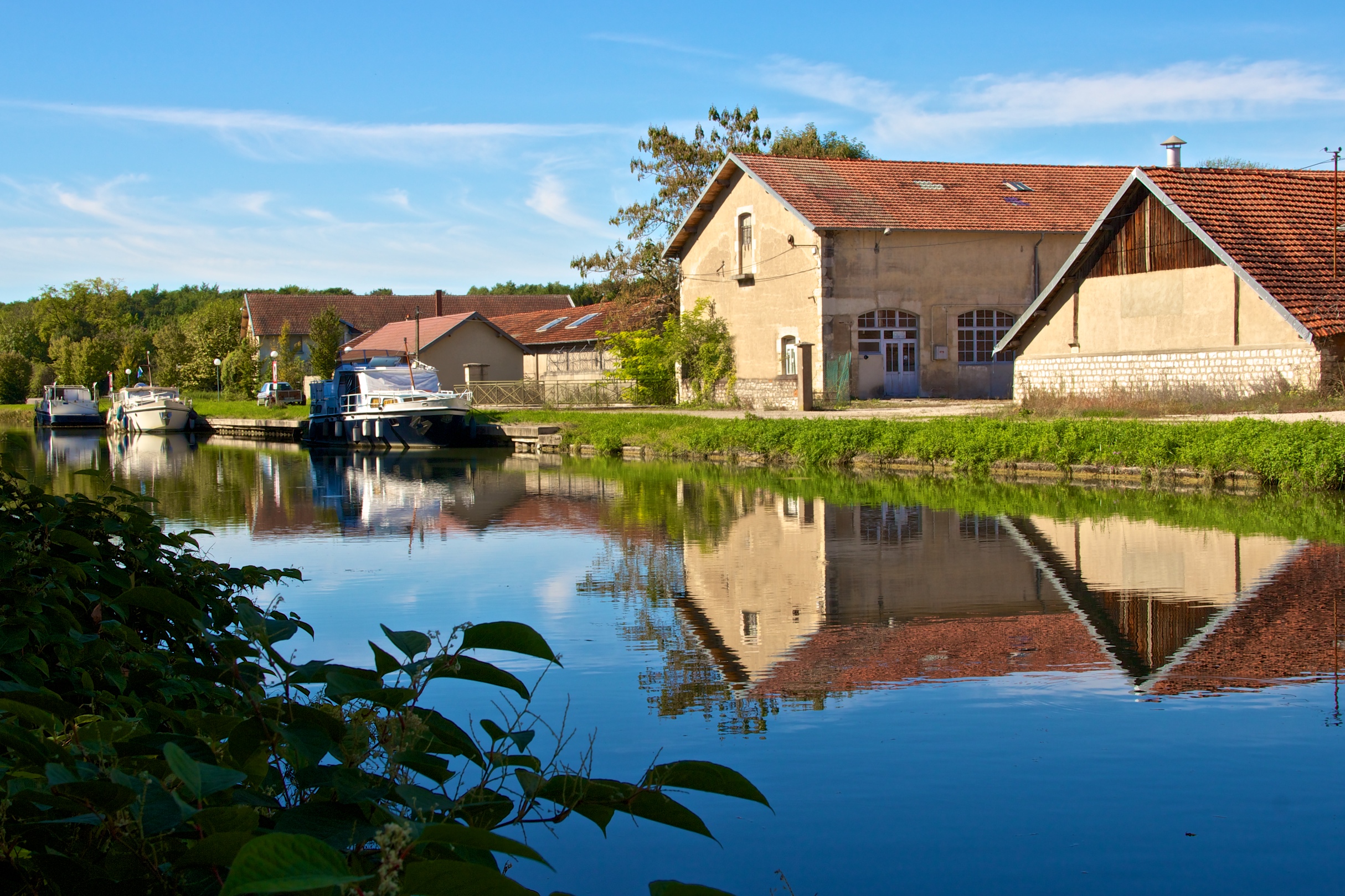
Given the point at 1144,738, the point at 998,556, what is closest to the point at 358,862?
the point at 1144,738

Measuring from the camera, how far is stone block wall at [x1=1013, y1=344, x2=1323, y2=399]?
2231cm

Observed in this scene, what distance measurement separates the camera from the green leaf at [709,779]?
79.4 inches

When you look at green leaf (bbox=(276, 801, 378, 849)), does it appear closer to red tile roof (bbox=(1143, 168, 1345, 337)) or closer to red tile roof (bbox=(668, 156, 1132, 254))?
red tile roof (bbox=(1143, 168, 1345, 337))

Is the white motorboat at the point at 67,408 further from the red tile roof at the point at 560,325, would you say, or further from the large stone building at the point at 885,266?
the large stone building at the point at 885,266

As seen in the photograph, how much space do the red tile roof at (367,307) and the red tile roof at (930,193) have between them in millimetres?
41429

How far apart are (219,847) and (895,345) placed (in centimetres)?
3400

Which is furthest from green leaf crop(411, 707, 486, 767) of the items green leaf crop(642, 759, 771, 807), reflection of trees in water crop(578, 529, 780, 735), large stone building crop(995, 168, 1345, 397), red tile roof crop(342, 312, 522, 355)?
red tile roof crop(342, 312, 522, 355)

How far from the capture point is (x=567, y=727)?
6.36 m

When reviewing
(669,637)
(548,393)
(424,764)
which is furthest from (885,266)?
(424,764)

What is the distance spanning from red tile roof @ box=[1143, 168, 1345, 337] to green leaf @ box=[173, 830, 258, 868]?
23.2 meters

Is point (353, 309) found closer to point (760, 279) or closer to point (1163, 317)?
point (760, 279)

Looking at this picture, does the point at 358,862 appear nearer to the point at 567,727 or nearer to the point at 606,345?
the point at 567,727

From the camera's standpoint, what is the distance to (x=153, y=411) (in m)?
51.3

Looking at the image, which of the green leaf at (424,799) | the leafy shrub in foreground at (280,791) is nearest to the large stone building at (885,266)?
the leafy shrub in foreground at (280,791)
